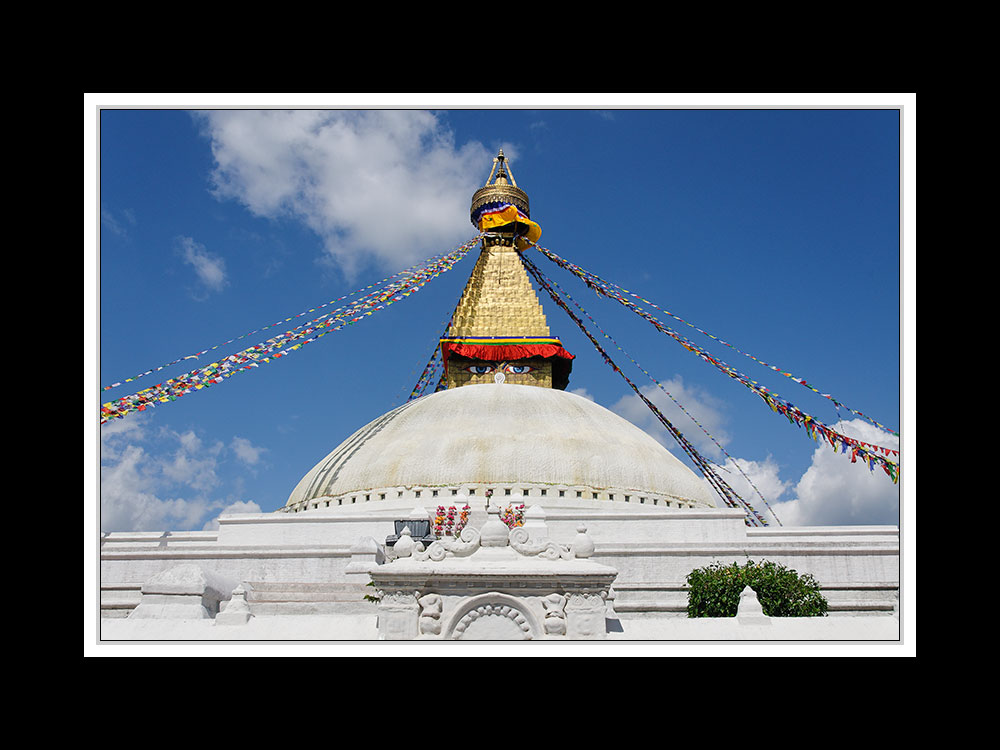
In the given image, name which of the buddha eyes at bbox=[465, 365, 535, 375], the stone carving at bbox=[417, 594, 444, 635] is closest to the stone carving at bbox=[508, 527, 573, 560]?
the stone carving at bbox=[417, 594, 444, 635]

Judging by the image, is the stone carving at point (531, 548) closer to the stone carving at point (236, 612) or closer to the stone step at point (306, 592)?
the stone carving at point (236, 612)

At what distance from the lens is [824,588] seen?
10508 millimetres

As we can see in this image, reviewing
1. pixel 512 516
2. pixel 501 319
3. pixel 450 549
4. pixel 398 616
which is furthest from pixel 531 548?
pixel 501 319

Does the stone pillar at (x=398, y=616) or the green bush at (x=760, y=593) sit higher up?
the stone pillar at (x=398, y=616)

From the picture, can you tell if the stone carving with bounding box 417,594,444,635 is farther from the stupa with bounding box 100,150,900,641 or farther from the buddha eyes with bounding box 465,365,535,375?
the buddha eyes with bounding box 465,365,535,375

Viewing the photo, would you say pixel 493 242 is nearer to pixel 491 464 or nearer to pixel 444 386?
pixel 444 386

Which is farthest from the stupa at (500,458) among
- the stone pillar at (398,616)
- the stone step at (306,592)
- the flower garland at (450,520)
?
the stone pillar at (398,616)

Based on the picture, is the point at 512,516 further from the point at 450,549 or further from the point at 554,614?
the point at 554,614

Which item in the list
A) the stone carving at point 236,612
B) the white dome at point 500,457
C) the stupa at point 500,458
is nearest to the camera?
the stone carving at point 236,612

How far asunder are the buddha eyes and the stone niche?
1703 cm

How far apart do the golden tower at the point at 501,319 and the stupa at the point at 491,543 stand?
0.21 feet

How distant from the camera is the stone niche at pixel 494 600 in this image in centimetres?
560

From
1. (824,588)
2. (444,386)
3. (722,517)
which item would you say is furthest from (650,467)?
(444,386)
